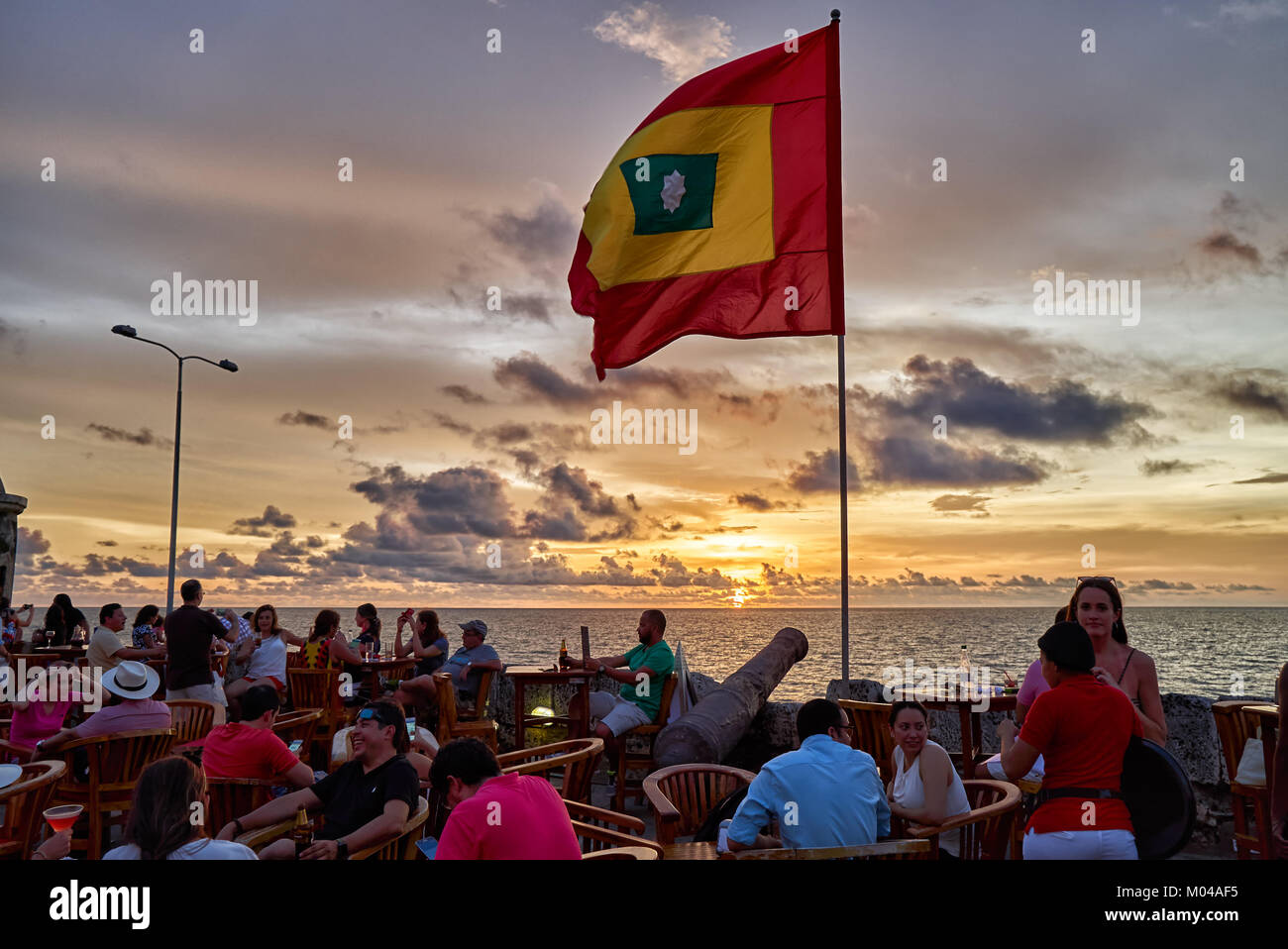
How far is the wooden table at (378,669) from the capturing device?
1110cm

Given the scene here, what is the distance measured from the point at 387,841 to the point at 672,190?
224 inches

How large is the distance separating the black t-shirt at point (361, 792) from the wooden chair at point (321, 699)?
18.9ft

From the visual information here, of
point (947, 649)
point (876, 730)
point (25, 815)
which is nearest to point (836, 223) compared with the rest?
point (876, 730)

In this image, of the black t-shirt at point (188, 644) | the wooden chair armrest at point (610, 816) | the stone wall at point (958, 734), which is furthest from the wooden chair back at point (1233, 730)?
the black t-shirt at point (188, 644)

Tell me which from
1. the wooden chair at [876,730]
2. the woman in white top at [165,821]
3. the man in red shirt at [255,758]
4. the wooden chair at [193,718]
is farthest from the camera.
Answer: the wooden chair at [193,718]

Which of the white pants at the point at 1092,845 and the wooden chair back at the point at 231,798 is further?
the wooden chair back at the point at 231,798

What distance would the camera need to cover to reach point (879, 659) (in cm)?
5828

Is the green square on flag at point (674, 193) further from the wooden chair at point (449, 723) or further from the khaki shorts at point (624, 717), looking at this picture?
the wooden chair at point (449, 723)

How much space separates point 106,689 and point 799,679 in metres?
49.1

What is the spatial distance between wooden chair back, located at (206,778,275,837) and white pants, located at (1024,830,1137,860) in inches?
164

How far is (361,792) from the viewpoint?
4633 millimetres

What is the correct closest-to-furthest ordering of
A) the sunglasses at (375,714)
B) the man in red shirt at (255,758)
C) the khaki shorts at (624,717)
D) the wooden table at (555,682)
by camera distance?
the sunglasses at (375,714) < the man in red shirt at (255,758) < the khaki shorts at (624,717) < the wooden table at (555,682)

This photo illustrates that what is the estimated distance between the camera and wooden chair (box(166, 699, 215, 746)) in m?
7.96
